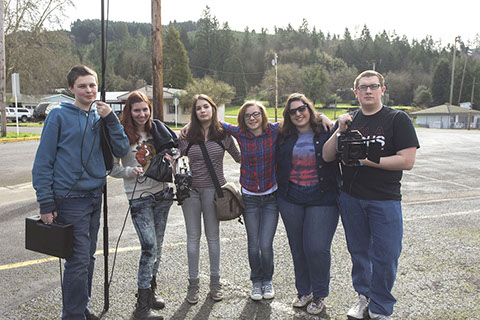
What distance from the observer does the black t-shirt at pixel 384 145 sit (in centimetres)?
295

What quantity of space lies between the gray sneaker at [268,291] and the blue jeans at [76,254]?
1.60m

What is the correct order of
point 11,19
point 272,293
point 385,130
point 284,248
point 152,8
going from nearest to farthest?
point 385,130 < point 272,293 < point 284,248 < point 152,8 < point 11,19

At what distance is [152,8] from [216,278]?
345 inches

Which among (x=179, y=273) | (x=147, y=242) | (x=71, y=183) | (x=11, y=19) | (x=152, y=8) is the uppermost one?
(x=11, y=19)

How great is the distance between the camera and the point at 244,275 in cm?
407

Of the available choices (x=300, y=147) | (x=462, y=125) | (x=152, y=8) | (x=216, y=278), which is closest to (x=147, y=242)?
(x=216, y=278)

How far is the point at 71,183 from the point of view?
2803 millimetres

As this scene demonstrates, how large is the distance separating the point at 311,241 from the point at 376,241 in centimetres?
55

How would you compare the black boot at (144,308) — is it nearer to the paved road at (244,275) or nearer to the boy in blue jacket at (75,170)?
the paved road at (244,275)

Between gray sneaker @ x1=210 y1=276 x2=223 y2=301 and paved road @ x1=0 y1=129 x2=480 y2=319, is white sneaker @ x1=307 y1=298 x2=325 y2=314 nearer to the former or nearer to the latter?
paved road @ x1=0 y1=129 x2=480 y2=319

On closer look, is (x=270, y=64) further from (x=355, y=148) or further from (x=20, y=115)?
(x=355, y=148)

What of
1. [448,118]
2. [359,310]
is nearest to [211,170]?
[359,310]

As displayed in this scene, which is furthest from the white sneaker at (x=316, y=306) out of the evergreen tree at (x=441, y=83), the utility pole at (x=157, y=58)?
the evergreen tree at (x=441, y=83)

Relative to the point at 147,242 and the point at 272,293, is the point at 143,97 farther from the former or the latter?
the point at 272,293
